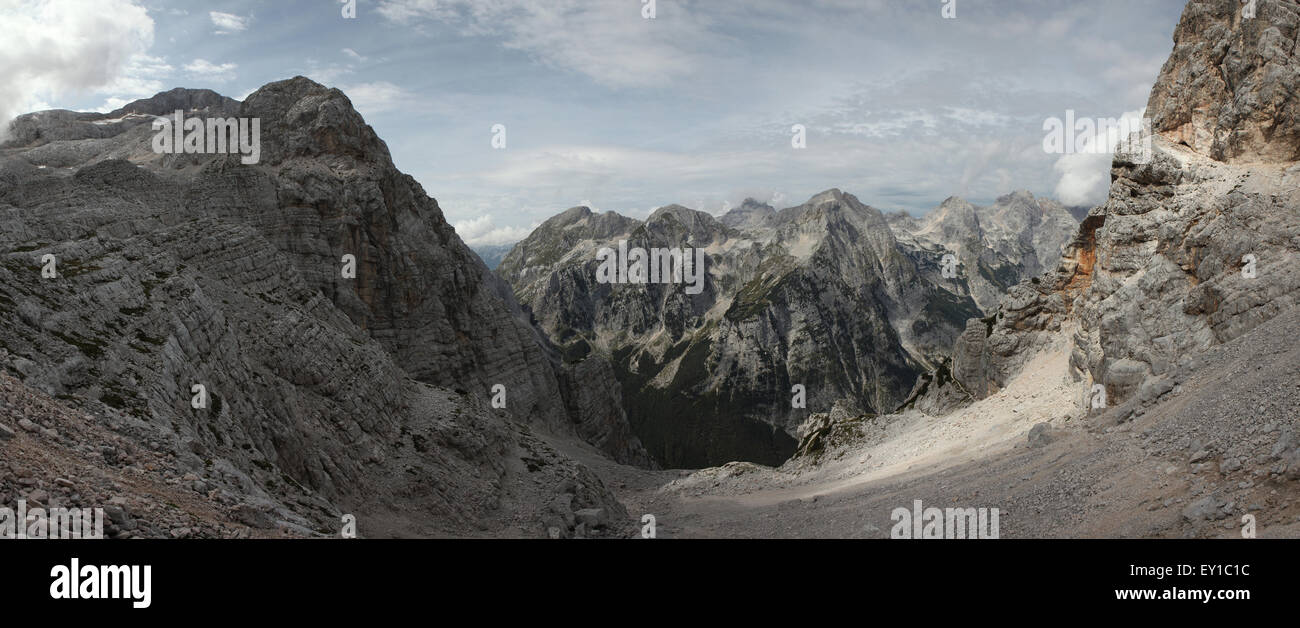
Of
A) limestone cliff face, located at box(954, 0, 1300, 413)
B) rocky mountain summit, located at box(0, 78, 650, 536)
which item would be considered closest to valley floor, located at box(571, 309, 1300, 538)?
limestone cliff face, located at box(954, 0, 1300, 413)

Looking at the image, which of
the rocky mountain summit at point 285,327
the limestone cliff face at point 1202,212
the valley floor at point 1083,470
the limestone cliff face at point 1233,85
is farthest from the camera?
the limestone cliff face at point 1233,85

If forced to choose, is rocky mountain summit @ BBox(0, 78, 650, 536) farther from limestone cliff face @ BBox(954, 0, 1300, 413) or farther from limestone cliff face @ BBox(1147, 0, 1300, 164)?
limestone cliff face @ BBox(1147, 0, 1300, 164)

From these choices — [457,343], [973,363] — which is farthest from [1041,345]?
[457,343]

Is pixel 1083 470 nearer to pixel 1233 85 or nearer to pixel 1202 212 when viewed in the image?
pixel 1202 212

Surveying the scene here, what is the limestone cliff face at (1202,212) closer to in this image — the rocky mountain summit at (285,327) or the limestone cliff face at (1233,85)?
the limestone cliff face at (1233,85)

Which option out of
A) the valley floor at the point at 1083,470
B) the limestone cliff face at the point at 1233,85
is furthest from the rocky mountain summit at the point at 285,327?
the limestone cliff face at the point at 1233,85

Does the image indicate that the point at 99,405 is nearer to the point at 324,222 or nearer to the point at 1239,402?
the point at 1239,402
